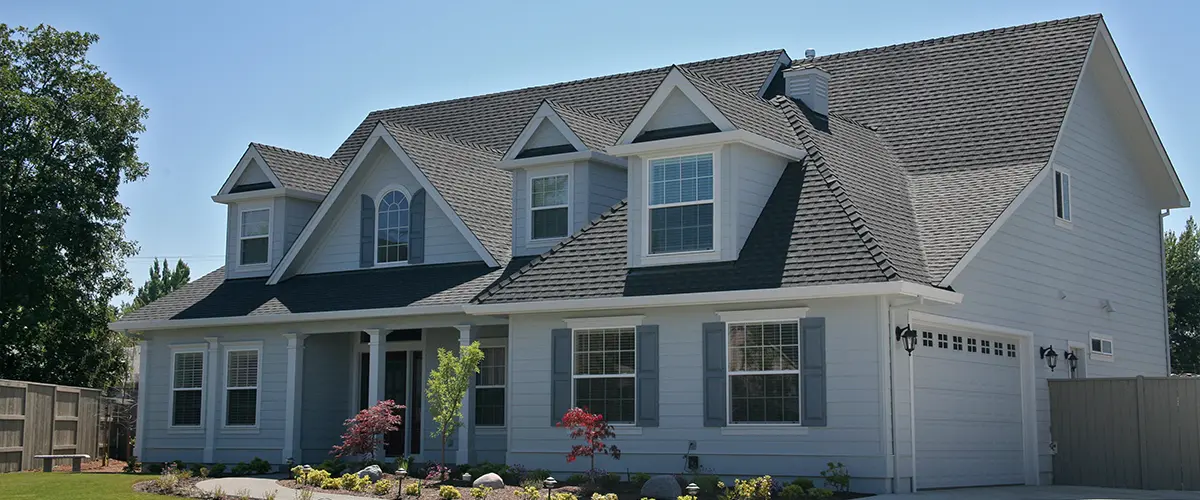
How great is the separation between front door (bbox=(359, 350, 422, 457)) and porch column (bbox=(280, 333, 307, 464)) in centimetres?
129

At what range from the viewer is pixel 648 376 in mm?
19625

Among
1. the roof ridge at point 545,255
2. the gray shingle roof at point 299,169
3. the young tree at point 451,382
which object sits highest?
the gray shingle roof at point 299,169

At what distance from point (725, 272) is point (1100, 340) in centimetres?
848

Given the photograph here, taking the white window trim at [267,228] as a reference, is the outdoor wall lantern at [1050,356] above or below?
below

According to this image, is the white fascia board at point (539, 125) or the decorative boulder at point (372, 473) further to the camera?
the white fascia board at point (539, 125)

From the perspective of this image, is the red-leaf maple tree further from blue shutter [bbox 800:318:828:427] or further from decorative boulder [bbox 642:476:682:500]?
blue shutter [bbox 800:318:828:427]

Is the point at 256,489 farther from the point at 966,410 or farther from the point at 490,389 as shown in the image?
the point at 966,410


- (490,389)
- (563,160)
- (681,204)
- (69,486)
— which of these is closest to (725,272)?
(681,204)

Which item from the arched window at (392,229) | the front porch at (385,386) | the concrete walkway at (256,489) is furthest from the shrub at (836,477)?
the arched window at (392,229)

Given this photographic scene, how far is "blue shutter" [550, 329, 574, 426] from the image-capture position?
804 inches

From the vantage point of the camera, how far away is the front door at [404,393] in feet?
82.3

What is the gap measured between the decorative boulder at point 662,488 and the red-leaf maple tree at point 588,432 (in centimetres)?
140

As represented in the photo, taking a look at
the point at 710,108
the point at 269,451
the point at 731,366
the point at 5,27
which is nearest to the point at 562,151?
the point at 710,108

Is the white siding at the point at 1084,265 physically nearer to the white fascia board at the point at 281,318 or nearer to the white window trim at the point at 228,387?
the white fascia board at the point at 281,318
